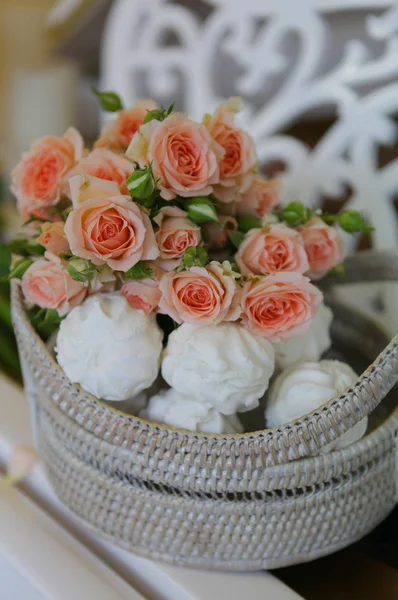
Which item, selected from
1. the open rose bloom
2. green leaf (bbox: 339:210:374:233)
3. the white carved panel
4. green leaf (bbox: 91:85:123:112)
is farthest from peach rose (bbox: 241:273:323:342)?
the white carved panel

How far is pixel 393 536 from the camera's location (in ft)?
1.70

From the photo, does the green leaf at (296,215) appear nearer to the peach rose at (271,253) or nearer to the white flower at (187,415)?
the peach rose at (271,253)

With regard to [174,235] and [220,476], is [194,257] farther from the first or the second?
[220,476]

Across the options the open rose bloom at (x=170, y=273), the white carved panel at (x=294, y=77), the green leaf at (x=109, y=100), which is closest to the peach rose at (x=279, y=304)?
the open rose bloom at (x=170, y=273)

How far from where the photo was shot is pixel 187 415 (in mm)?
378

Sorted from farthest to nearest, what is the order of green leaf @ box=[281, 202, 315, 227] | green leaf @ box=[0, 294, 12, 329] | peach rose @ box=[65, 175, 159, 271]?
green leaf @ box=[0, 294, 12, 329] < green leaf @ box=[281, 202, 315, 227] < peach rose @ box=[65, 175, 159, 271]

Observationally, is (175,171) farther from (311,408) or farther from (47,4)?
(47,4)

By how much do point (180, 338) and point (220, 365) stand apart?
0.04 metres

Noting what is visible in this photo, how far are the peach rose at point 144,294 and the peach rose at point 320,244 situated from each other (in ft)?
0.41

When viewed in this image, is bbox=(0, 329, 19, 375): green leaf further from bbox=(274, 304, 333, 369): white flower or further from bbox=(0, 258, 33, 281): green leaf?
bbox=(274, 304, 333, 369): white flower

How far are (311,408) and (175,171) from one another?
0.58 feet

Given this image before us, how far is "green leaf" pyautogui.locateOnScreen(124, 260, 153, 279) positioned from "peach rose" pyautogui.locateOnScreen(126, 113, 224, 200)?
46 millimetres

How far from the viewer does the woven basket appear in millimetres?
354

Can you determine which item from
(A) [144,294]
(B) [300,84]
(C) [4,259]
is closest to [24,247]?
(C) [4,259]
